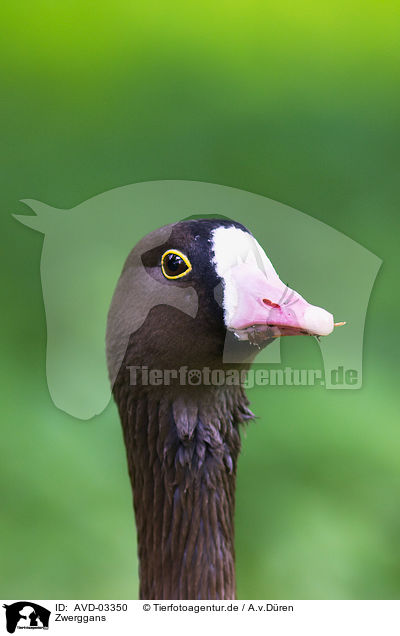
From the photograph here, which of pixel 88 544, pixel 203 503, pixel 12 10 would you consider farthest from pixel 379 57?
pixel 88 544

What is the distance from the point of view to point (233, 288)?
1358 mm

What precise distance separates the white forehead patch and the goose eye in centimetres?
7

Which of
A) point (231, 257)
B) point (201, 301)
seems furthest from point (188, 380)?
point (231, 257)

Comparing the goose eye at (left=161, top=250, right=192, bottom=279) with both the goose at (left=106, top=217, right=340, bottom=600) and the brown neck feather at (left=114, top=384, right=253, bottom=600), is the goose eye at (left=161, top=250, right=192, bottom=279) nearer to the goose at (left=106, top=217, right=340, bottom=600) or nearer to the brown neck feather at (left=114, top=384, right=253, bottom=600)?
the goose at (left=106, top=217, right=340, bottom=600)

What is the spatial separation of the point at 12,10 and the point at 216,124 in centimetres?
80

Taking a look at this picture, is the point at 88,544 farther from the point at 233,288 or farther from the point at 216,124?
the point at 216,124

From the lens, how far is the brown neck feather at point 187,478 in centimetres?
153

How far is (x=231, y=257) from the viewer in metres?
1.40

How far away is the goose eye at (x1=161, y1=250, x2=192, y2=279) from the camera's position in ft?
4.66

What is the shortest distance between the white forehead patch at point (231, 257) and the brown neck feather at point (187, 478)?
250mm
